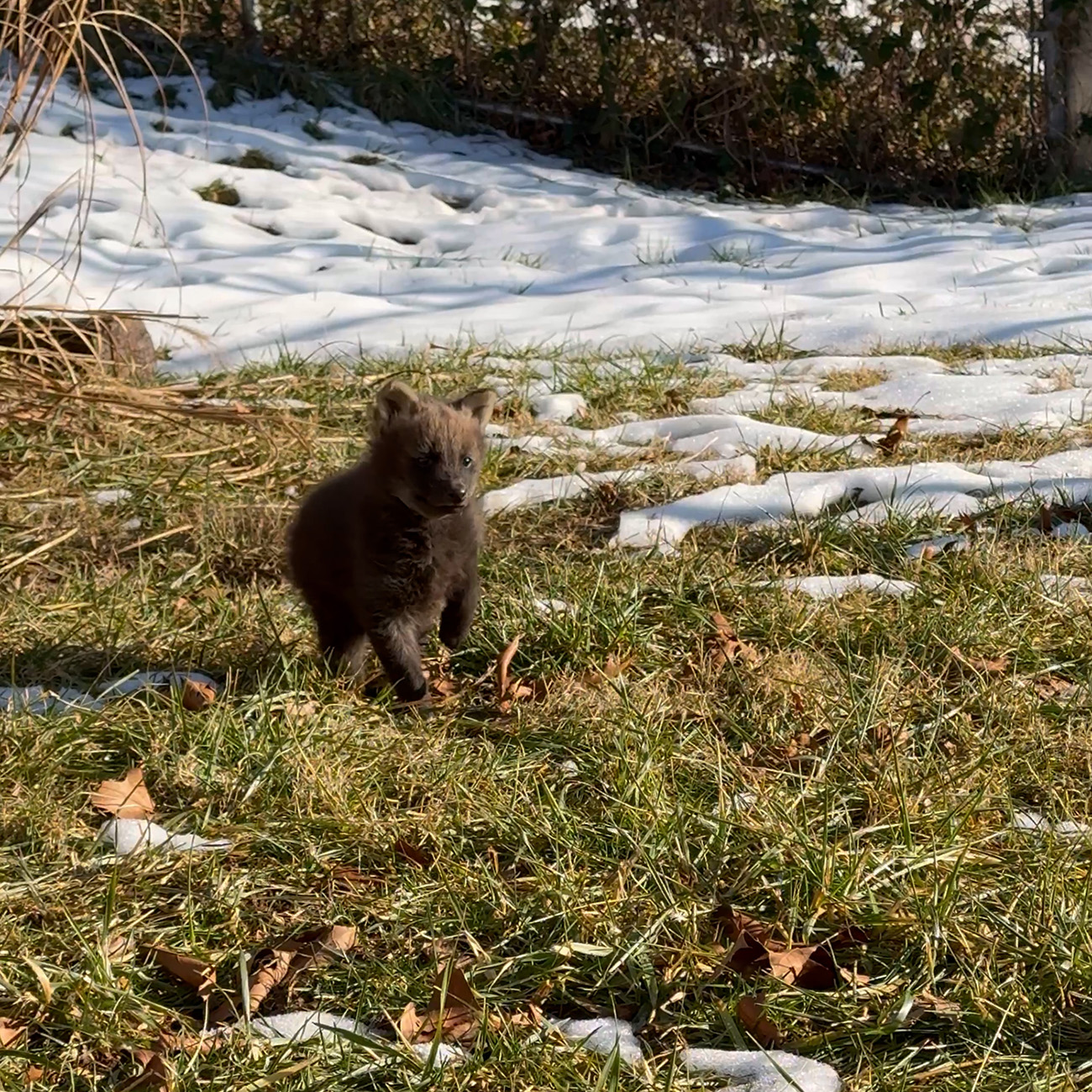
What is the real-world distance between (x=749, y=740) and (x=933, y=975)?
957 mm

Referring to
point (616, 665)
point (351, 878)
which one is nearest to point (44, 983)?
point (351, 878)

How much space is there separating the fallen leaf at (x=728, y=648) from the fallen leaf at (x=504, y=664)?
540 millimetres

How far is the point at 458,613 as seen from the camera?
376 centimetres

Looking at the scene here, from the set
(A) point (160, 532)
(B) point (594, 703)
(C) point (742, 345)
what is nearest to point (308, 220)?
(C) point (742, 345)

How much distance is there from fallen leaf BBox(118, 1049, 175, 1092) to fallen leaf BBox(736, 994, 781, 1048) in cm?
94

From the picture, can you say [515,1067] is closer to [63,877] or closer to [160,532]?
[63,877]

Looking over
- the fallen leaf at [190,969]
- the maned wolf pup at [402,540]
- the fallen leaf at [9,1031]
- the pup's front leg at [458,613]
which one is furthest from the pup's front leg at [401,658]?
the fallen leaf at [9,1031]

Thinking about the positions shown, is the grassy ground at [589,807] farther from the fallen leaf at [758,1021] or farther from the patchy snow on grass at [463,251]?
the patchy snow on grass at [463,251]

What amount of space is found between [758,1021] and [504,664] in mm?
1533

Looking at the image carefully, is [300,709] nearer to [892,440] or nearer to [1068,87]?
[892,440]

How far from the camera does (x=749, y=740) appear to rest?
3.25 meters

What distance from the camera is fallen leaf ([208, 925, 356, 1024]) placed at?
2.43 metres

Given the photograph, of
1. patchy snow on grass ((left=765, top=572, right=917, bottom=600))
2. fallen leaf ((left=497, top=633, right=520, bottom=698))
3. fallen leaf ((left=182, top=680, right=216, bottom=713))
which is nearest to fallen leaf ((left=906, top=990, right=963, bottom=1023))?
fallen leaf ((left=497, top=633, right=520, bottom=698))

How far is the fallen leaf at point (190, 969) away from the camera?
2432mm
